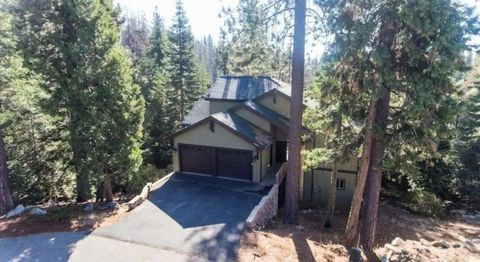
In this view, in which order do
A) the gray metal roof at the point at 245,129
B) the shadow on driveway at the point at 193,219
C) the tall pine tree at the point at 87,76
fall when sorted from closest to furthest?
the shadow on driveway at the point at 193,219, the tall pine tree at the point at 87,76, the gray metal roof at the point at 245,129

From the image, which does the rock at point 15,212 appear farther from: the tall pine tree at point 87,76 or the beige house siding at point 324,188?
the beige house siding at point 324,188

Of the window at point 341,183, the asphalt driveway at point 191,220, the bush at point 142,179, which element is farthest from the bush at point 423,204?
the bush at point 142,179

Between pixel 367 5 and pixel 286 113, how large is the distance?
11.1 meters

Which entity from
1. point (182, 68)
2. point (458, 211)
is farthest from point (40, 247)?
point (182, 68)

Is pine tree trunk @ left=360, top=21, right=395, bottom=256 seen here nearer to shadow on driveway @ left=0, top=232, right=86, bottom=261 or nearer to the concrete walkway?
the concrete walkway

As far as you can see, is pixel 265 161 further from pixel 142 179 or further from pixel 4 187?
pixel 4 187

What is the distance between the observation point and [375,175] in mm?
11219

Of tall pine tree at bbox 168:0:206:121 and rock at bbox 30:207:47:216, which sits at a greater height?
tall pine tree at bbox 168:0:206:121

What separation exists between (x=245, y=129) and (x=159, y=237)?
26.9ft

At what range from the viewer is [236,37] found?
42.2 feet

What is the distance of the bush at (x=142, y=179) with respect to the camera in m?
20.8

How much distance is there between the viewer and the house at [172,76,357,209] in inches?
695

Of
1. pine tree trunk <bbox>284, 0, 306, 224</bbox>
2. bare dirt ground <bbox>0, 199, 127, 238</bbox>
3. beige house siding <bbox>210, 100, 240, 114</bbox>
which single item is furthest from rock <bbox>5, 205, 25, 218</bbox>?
beige house siding <bbox>210, 100, 240, 114</bbox>

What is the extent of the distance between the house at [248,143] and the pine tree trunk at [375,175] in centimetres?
556
